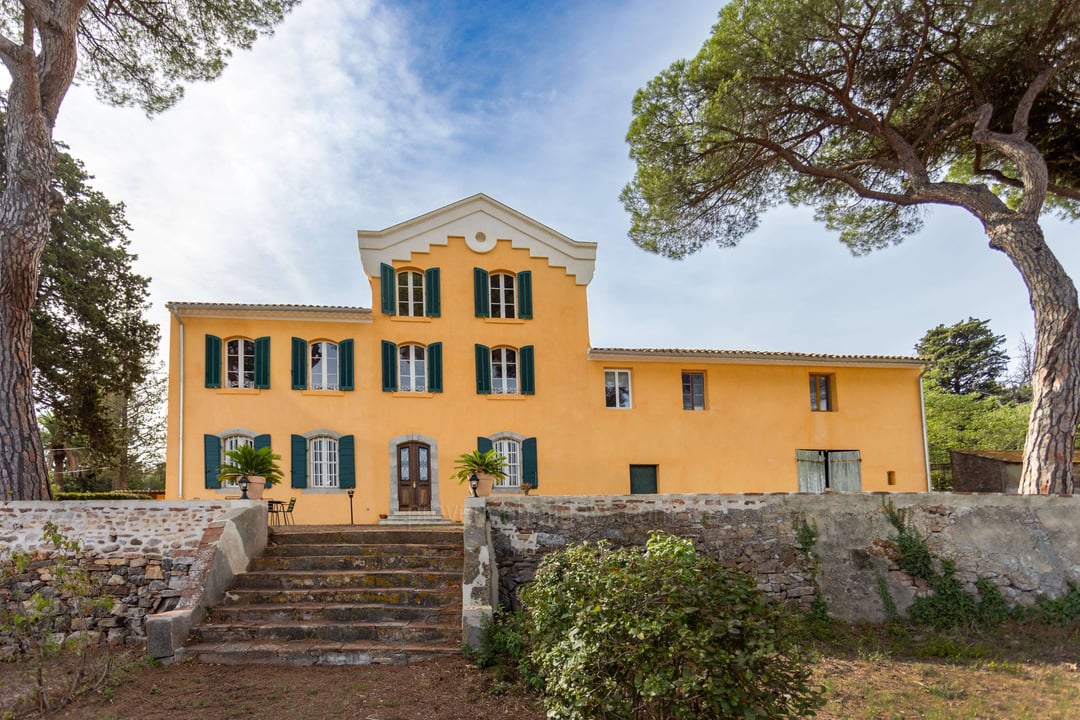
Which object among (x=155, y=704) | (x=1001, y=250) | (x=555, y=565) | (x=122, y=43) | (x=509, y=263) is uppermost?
(x=122, y=43)

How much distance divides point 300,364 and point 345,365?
35.8 inches

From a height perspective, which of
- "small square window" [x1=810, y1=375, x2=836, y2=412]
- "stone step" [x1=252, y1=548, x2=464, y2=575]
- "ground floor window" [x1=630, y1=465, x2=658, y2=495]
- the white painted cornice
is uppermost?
the white painted cornice

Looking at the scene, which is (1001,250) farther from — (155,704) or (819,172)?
(155,704)

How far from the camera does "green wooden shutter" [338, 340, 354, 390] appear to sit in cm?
1477

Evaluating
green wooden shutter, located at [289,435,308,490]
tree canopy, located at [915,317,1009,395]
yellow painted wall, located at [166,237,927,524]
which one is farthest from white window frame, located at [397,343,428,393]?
tree canopy, located at [915,317,1009,395]

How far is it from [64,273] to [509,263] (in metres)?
10.4

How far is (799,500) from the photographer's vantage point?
9555mm

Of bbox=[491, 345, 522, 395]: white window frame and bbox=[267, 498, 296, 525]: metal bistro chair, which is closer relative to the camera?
bbox=[267, 498, 296, 525]: metal bistro chair

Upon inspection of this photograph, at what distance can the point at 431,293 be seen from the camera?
618 inches

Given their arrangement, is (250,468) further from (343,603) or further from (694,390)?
(694,390)

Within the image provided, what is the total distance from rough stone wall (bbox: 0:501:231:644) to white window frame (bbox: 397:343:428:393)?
271 inches

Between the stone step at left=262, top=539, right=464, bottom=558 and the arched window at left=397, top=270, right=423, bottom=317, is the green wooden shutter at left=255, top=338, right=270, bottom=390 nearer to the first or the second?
the arched window at left=397, top=270, right=423, bottom=317

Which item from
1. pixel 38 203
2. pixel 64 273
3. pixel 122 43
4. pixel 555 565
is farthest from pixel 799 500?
pixel 64 273

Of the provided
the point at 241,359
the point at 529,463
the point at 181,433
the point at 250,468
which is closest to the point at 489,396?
the point at 529,463
